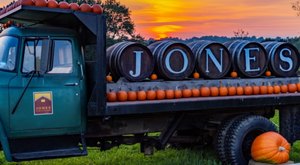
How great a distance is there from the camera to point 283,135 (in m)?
8.94

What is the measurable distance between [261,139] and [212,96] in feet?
3.40

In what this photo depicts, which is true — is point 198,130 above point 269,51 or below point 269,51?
below

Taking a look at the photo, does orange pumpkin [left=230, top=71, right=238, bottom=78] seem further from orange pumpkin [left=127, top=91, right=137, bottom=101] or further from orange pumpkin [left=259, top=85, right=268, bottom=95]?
orange pumpkin [left=127, top=91, right=137, bottom=101]

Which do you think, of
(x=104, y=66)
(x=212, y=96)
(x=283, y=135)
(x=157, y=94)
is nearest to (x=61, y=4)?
(x=104, y=66)

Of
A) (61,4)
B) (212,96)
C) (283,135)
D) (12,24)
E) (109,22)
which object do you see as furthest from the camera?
(109,22)

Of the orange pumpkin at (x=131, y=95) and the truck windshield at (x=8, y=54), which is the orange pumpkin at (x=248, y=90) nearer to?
the orange pumpkin at (x=131, y=95)

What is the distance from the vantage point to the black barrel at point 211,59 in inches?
325

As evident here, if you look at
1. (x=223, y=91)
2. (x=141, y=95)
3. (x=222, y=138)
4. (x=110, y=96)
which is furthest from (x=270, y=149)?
(x=110, y=96)

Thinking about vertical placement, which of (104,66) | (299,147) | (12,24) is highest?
(12,24)

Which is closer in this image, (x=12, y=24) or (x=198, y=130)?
(x=12, y=24)

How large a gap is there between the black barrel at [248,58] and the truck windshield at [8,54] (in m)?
3.61

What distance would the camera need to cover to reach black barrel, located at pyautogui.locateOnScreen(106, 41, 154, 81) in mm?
7637

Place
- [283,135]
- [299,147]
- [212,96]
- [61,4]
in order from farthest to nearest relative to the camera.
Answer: [299,147]
[283,135]
[212,96]
[61,4]

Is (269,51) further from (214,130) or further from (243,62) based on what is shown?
(214,130)
